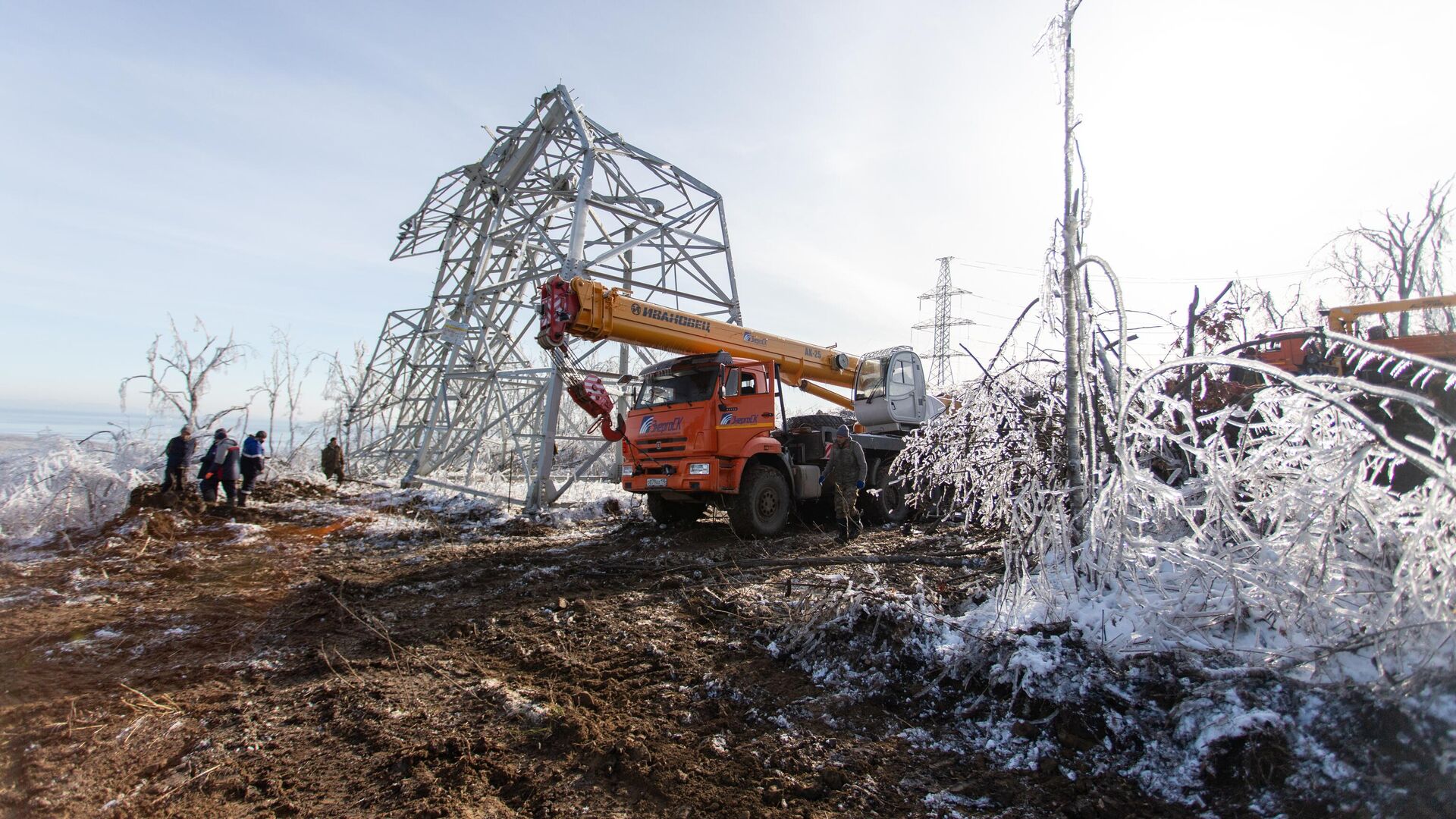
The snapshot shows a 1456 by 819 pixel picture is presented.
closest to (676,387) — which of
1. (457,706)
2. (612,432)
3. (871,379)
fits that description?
(612,432)

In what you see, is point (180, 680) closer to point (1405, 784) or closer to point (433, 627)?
point (433, 627)

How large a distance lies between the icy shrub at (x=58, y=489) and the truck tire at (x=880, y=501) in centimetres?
1103

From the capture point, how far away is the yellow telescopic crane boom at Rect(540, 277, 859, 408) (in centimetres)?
829

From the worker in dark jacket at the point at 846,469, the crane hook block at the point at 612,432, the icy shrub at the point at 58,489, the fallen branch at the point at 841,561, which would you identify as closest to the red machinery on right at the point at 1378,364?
the fallen branch at the point at 841,561

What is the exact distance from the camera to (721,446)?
8.41 m

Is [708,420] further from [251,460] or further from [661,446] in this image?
[251,460]

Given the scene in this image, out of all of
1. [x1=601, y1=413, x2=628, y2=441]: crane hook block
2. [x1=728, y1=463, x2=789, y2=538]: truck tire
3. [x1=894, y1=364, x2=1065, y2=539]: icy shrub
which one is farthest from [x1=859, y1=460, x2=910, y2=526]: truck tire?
[x1=894, y1=364, x2=1065, y2=539]: icy shrub

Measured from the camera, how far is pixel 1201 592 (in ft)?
10.7

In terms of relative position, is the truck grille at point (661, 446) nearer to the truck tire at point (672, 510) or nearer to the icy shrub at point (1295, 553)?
the truck tire at point (672, 510)

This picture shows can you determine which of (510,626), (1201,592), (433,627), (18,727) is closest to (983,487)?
(1201,592)

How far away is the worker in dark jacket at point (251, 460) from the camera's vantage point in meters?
11.8

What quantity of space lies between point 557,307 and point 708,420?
7.81ft

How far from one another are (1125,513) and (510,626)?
4143 mm

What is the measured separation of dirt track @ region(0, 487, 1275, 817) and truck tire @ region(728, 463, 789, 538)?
1.76m
